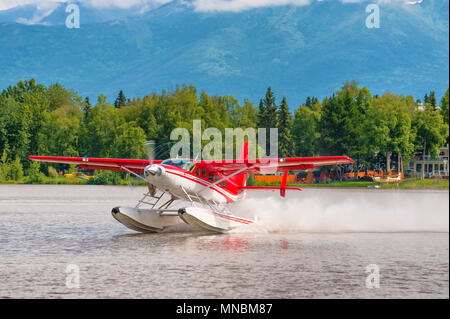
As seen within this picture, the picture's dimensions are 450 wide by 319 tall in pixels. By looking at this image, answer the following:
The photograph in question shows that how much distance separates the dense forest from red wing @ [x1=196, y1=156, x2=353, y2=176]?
155ft

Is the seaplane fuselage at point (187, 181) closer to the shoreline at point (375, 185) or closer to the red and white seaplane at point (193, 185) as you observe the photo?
the red and white seaplane at point (193, 185)

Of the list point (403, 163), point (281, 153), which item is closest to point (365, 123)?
point (403, 163)

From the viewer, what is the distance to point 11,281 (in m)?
12.9

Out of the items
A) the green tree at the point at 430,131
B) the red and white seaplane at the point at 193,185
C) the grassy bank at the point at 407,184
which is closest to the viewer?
the red and white seaplane at the point at 193,185

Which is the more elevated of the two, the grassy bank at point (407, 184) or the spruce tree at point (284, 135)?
the spruce tree at point (284, 135)

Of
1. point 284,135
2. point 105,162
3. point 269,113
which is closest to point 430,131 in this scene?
point 284,135

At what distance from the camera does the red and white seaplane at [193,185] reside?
61.6ft

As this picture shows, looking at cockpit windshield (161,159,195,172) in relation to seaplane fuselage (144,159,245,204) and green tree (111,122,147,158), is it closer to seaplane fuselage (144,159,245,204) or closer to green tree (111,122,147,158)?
seaplane fuselage (144,159,245,204)

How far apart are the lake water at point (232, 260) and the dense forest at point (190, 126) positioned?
144ft

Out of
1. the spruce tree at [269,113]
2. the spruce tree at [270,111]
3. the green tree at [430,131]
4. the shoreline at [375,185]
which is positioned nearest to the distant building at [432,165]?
the shoreline at [375,185]

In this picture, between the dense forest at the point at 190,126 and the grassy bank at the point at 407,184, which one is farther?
the grassy bank at the point at 407,184

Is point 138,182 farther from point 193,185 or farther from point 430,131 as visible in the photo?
point 193,185

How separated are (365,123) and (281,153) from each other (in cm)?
2317
